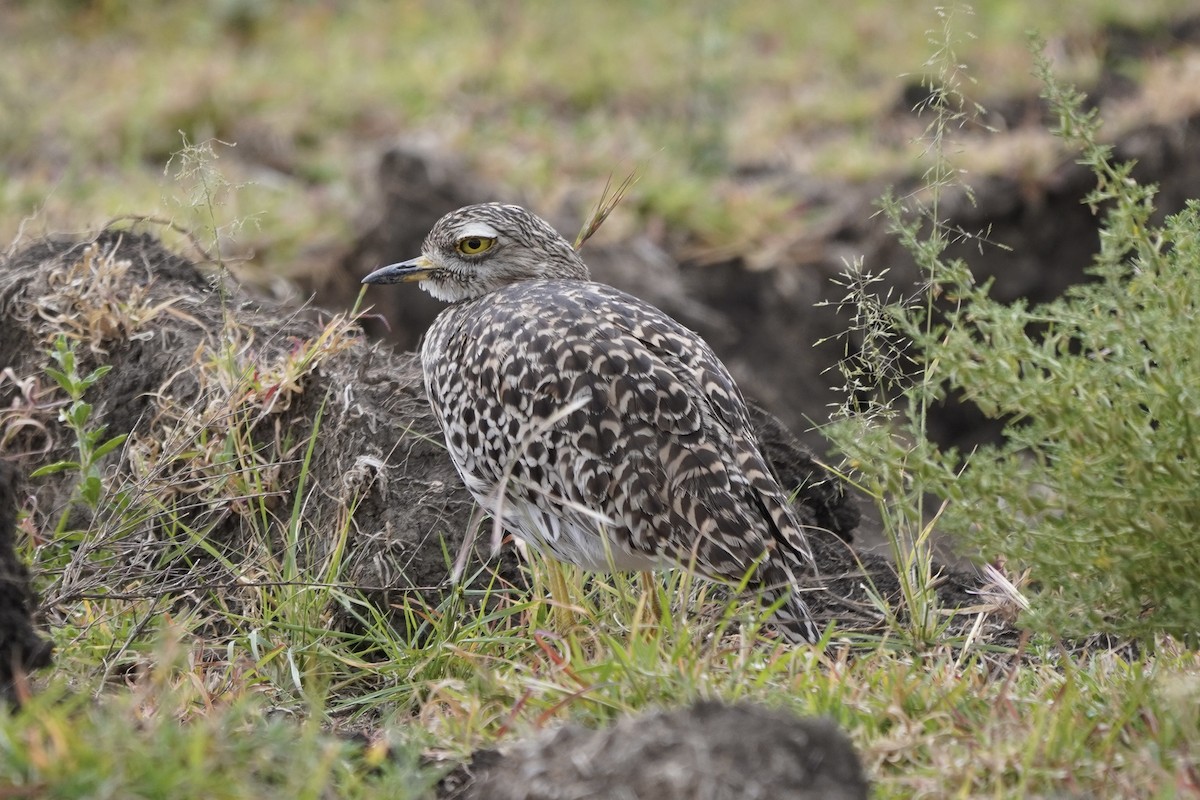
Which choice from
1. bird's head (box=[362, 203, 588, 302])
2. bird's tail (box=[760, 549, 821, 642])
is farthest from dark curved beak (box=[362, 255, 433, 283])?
bird's tail (box=[760, 549, 821, 642])

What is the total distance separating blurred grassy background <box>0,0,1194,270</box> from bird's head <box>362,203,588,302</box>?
11.2 feet

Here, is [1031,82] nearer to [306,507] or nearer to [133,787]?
[306,507]

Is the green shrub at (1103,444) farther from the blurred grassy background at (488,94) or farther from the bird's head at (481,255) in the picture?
the blurred grassy background at (488,94)

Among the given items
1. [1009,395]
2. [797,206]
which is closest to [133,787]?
[1009,395]

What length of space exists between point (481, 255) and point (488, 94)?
21.2 ft

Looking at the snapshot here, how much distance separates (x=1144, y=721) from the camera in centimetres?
334

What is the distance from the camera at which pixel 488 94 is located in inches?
449

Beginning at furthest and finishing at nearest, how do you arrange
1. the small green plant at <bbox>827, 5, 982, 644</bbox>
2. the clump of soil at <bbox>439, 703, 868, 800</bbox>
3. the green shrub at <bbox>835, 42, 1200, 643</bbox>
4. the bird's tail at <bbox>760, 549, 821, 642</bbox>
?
the bird's tail at <bbox>760, 549, 821, 642</bbox>
the small green plant at <bbox>827, 5, 982, 644</bbox>
the green shrub at <bbox>835, 42, 1200, 643</bbox>
the clump of soil at <bbox>439, 703, 868, 800</bbox>

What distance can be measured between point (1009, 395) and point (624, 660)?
106 cm

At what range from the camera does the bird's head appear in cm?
523

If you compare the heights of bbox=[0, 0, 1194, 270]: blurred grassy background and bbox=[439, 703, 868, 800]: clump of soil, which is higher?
bbox=[439, 703, 868, 800]: clump of soil

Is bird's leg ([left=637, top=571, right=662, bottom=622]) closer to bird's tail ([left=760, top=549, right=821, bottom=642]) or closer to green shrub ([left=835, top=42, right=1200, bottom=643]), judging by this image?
bird's tail ([left=760, top=549, right=821, bottom=642])

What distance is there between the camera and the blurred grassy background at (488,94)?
31.9ft

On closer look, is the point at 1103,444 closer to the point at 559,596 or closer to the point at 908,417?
the point at 908,417
